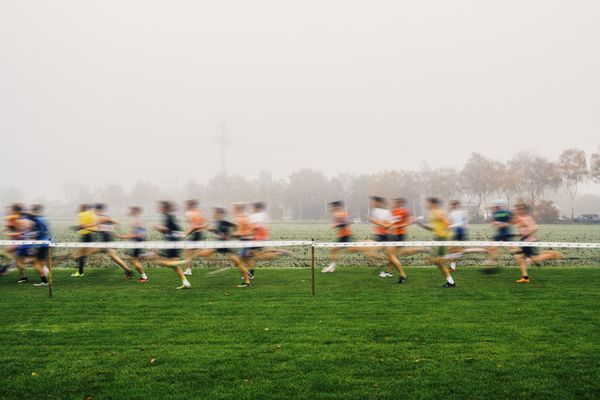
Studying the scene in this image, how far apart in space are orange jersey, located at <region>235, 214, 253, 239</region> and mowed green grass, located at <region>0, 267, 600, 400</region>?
1723 millimetres

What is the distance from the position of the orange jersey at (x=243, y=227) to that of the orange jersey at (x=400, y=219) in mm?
3810

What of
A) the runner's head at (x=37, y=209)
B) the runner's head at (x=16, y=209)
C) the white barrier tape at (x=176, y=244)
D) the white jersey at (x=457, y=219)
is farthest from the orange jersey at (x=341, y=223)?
the runner's head at (x=16, y=209)

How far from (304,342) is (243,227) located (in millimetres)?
6190

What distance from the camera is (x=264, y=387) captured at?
519 centimetres

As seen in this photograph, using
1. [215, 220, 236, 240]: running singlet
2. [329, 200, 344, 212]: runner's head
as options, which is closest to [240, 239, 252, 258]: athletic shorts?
[215, 220, 236, 240]: running singlet

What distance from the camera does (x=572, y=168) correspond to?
279ft

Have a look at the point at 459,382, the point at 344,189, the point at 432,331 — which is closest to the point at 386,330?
the point at 432,331

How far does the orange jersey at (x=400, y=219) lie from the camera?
12.7 metres

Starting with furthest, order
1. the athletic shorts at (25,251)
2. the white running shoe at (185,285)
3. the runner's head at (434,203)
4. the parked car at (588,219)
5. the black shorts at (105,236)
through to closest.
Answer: the parked car at (588,219) → the black shorts at (105,236) → the runner's head at (434,203) → the athletic shorts at (25,251) → the white running shoe at (185,285)

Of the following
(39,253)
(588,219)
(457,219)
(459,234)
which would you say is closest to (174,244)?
(39,253)

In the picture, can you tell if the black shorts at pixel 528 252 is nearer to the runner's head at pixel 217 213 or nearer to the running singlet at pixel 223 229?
the running singlet at pixel 223 229

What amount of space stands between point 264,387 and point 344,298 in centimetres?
516

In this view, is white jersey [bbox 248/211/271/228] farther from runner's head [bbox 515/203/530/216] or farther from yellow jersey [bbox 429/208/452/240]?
runner's head [bbox 515/203/530/216]

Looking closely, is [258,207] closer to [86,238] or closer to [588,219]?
[86,238]
